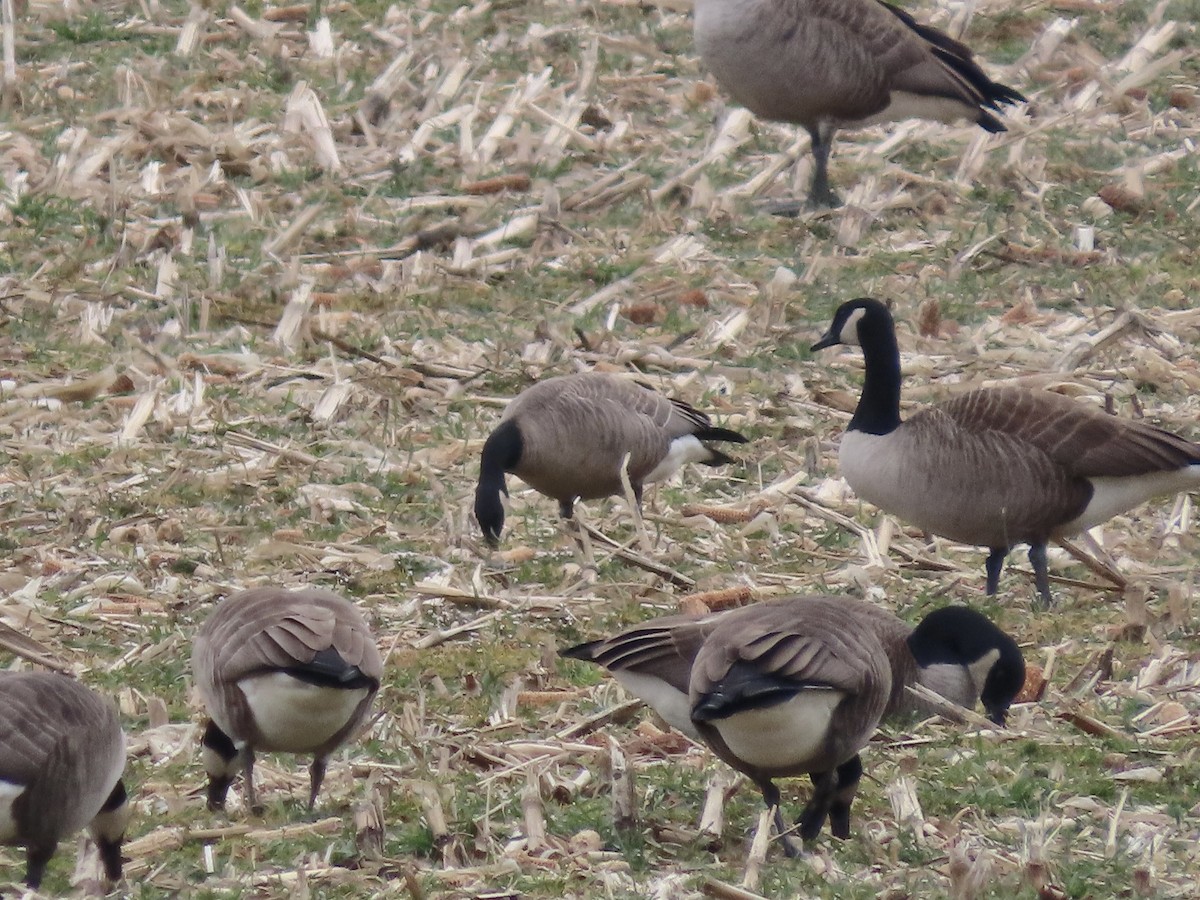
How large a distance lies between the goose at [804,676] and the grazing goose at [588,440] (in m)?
2.31

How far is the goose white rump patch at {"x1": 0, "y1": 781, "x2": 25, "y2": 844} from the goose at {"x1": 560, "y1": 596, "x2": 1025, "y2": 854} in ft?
5.00

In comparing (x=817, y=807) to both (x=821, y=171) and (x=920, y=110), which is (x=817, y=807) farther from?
(x=920, y=110)

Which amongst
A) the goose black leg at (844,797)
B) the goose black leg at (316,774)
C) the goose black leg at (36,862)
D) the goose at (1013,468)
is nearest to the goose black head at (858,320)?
the goose at (1013,468)

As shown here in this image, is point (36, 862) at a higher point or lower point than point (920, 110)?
lower

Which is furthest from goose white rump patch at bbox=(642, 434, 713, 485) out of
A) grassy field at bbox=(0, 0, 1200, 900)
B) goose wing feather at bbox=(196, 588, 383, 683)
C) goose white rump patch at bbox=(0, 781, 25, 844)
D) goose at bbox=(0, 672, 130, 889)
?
goose white rump patch at bbox=(0, 781, 25, 844)

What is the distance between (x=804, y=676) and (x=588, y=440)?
3396mm

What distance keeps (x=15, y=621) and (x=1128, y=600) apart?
12.3 feet

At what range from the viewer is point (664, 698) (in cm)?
534

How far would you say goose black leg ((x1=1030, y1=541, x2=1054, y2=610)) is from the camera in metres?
7.23

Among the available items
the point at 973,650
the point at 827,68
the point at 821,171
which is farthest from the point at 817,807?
the point at 827,68

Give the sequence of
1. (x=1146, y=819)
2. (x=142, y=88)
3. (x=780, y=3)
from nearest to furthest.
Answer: (x=1146, y=819)
(x=780, y=3)
(x=142, y=88)

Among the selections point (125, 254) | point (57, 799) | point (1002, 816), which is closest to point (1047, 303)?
point (125, 254)

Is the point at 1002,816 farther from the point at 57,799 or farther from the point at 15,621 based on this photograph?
the point at 15,621

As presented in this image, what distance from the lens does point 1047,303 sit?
33.6 feet
